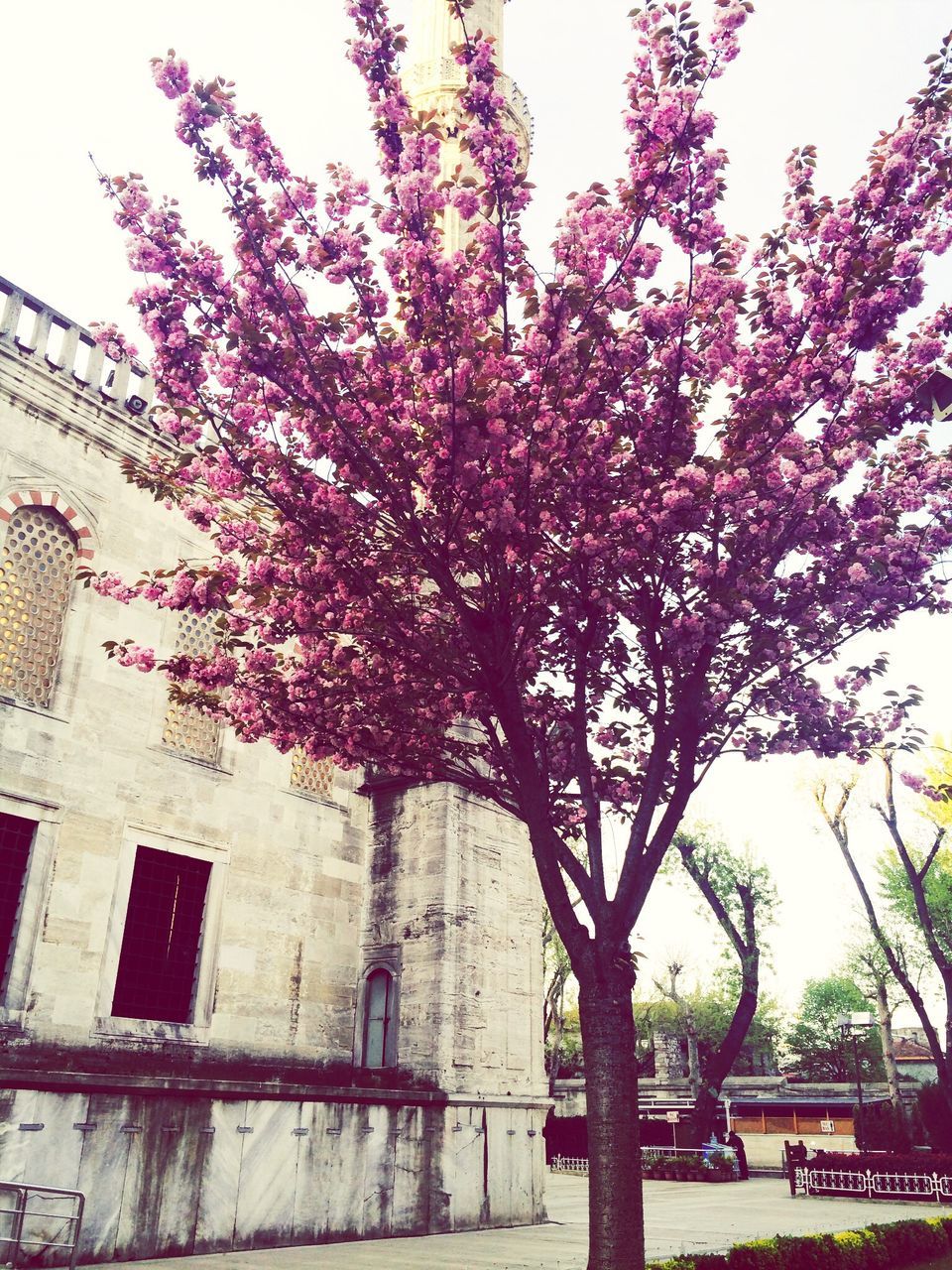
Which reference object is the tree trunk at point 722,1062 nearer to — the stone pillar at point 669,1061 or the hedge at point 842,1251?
the hedge at point 842,1251

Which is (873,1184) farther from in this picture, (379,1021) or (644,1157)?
(379,1021)

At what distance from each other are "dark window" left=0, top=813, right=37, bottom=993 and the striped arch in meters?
4.04

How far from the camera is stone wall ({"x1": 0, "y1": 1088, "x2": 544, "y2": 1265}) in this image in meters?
10.2

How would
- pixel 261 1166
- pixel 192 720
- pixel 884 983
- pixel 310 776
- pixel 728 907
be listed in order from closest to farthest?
pixel 261 1166, pixel 192 720, pixel 310 776, pixel 728 907, pixel 884 983

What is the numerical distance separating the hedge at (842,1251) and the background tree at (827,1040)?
4700cm

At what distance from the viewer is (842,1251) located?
36.9 ft

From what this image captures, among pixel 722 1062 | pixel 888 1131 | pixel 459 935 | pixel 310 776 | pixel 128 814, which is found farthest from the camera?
pixel 722 1062

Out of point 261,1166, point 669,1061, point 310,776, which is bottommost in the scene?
point 261,1166

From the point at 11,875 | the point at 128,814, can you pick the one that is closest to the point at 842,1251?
the point at 128,814

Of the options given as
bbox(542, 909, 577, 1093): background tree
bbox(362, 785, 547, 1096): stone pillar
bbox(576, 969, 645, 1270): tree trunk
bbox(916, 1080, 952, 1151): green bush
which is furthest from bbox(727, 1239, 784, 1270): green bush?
bbox(542, 909, 577, 1093): background tree

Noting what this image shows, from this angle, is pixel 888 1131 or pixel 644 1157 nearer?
pixel 888 1131

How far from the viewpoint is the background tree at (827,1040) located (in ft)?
192

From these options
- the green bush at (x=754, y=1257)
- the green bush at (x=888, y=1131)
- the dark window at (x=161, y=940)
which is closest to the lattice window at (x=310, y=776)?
the dark window at (x=161, y=940)

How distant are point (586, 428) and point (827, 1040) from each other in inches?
2737
